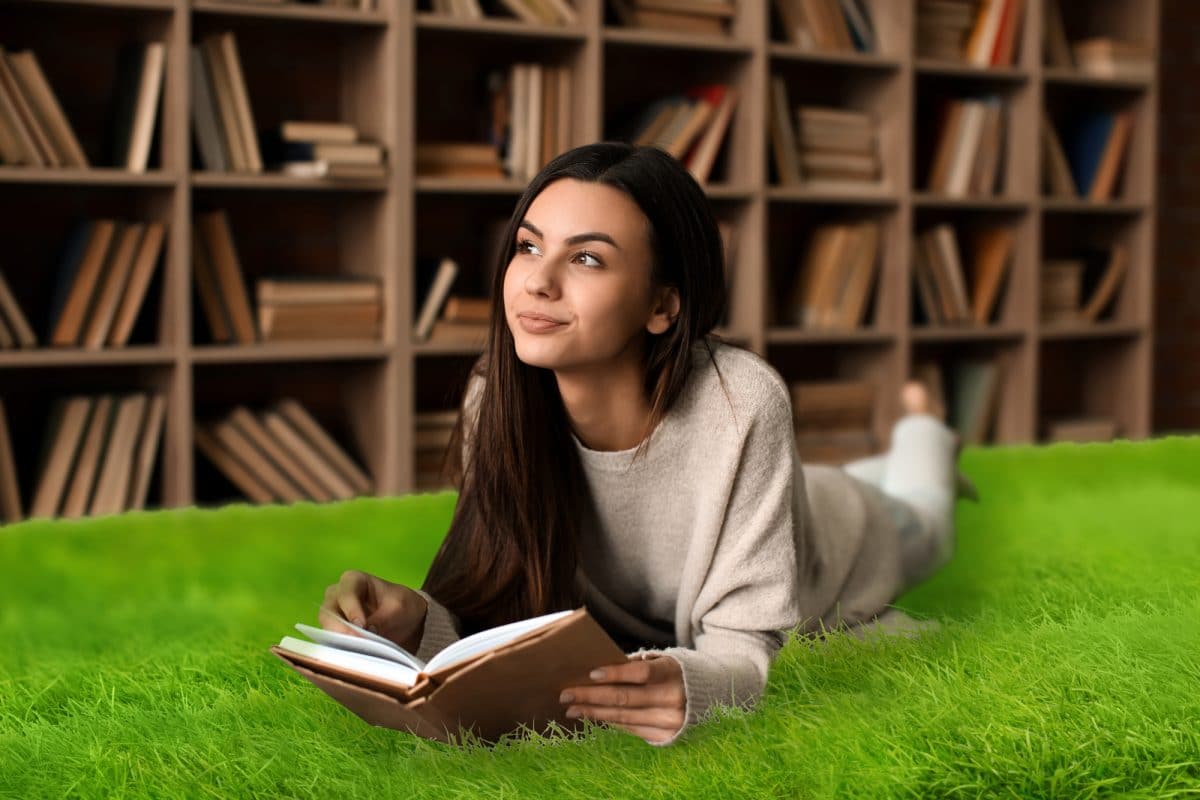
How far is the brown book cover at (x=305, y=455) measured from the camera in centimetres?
301

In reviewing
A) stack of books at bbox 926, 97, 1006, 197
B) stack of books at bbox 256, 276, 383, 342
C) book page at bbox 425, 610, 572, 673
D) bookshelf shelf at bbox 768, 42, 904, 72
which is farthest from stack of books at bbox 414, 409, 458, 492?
book page at bbox 425, 610, 572, 673

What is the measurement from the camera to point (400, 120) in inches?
116

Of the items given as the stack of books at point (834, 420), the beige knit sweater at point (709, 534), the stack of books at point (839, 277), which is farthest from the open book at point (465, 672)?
the stack of books at point (839, 277)

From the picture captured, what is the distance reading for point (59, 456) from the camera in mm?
2783

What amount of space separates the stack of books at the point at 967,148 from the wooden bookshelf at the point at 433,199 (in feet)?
0.23

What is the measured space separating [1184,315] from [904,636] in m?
3.57

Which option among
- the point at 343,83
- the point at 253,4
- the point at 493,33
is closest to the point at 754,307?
the point at 493,33

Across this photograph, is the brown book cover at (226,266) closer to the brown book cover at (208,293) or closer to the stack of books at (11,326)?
the brown book cover at (208,293)

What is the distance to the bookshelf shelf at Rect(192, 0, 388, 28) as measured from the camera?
2756 millimetres

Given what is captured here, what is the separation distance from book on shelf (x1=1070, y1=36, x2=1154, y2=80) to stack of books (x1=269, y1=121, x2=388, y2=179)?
7.19ft

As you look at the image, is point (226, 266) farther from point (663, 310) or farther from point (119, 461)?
point (663, 310)

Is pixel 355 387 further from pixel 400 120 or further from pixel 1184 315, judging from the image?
pixel 1184 315

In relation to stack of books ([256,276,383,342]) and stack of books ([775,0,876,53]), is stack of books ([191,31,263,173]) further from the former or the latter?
stack of books ([775,0,876,53])

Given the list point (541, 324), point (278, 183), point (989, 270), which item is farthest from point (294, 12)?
point (989, 270)
